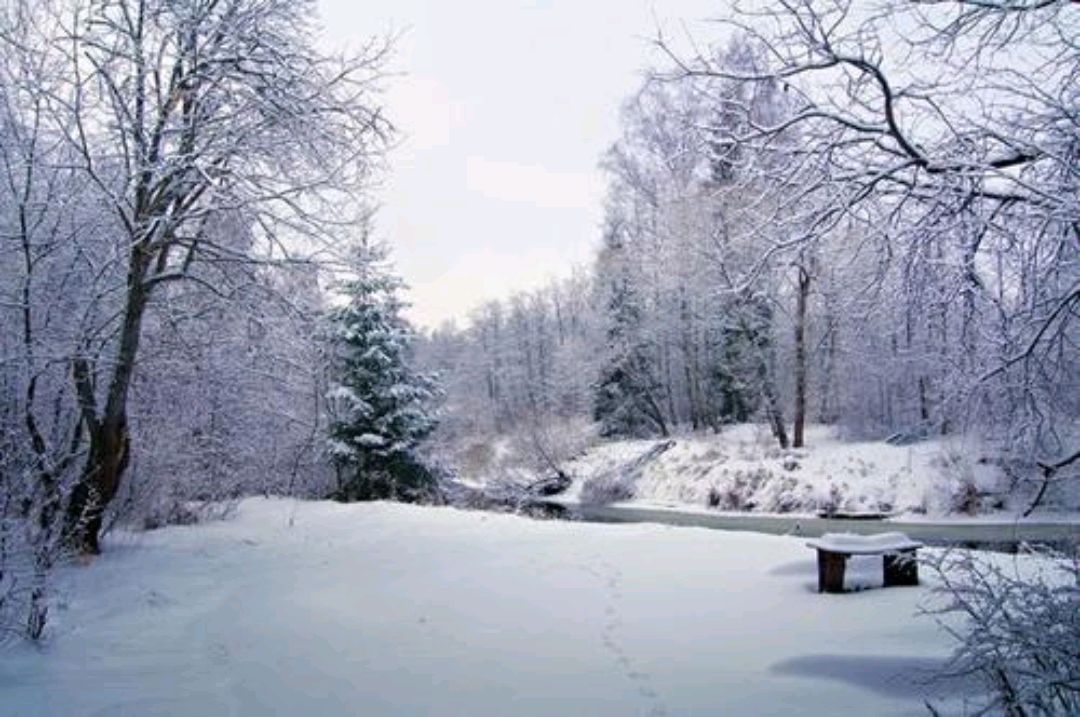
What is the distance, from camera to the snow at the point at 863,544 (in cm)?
718

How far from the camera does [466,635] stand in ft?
19.9

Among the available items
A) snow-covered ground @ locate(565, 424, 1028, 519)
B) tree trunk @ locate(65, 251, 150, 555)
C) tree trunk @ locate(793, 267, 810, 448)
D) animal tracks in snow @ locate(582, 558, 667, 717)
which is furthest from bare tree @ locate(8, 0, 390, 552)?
tree trunk @ locate(793, 267, 810, 448)

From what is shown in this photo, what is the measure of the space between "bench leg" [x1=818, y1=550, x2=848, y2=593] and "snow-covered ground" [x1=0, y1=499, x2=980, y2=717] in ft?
0.48

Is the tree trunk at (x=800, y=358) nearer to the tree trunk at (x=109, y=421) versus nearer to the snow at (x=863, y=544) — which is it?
the snow at (x=863, y=544)

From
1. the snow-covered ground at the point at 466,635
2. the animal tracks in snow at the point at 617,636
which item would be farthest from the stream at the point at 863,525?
the animal tracks in snow at the point at 617,636

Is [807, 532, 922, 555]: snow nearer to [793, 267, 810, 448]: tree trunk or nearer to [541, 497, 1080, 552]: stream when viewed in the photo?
[541, 497, 1080, 552]: stream

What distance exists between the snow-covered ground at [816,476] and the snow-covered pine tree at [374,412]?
6632 mm

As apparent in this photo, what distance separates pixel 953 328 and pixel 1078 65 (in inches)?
54.5

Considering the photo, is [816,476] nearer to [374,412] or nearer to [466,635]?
[374,412]

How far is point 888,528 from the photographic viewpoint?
16422 millimetres

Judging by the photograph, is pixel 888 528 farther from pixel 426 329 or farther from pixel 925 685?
pixel 426 329

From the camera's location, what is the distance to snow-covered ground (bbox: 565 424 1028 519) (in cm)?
1809

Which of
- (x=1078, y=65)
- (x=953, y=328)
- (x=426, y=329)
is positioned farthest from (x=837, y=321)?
(x=426, y=329)

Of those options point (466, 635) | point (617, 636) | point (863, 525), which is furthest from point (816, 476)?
point (466, 635)
